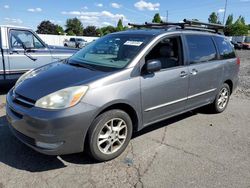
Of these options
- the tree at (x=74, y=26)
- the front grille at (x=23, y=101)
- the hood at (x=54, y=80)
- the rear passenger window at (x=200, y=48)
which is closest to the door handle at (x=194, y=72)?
the rear passenger window at (x=200, y=48)

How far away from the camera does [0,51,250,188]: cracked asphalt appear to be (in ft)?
10.00

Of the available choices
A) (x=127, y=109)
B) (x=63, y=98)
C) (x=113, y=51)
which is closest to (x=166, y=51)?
(x=113, y=51)

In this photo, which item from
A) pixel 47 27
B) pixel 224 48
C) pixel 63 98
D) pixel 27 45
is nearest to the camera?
pixel 63 98

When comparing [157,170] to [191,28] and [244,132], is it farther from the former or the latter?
[191,28]

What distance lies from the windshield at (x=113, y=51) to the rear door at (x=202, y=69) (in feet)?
3.51

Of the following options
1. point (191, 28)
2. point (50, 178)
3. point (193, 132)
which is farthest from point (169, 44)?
point (50, 178)

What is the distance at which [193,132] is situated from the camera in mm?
4648

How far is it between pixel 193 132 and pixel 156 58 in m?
1.60

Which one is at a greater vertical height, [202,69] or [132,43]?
[132,43]

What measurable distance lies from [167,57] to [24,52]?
14.3ft

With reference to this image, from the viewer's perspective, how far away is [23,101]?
3211 millimetres

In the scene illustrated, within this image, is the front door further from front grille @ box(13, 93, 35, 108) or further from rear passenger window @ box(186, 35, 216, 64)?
front grille @ box(13, 93, 35, 108)

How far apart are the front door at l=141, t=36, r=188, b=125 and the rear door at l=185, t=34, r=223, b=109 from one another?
231 millimetres

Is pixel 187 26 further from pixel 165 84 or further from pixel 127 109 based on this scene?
pixel 127 109
